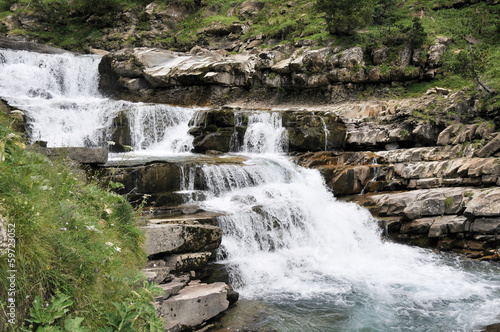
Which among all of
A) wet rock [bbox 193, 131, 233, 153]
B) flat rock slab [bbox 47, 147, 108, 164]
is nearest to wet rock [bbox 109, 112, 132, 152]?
wet rock [bbox 193, 131, 233, 153]

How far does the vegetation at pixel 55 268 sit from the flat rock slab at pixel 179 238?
108 inches

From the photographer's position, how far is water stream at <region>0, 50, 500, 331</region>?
6.82 metres

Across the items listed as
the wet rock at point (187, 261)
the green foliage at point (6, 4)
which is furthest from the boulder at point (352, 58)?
the green foliage at point (6, 4)

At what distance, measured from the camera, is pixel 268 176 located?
1243 centimetres

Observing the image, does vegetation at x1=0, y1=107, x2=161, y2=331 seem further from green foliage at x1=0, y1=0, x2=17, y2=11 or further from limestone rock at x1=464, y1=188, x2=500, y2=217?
green foliage at x1=0, y1=0, x2=17, y2=11

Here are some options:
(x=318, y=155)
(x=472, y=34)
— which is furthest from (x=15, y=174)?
(x=472, y=34)

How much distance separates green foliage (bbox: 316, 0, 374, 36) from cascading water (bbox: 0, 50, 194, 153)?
10580 millimetres

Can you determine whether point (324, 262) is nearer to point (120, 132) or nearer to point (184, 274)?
point (184, 274)

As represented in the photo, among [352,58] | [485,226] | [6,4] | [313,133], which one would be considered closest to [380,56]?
[352,58]

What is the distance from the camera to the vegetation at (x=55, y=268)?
8.20ft

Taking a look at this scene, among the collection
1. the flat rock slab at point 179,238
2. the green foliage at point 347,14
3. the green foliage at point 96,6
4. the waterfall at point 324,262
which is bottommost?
the waterfall at point 324,262

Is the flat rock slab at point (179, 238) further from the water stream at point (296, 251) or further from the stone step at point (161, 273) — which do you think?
the water stream at point (296, 251)

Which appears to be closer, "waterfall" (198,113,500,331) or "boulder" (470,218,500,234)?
"waterfall" (198,113,500,331)

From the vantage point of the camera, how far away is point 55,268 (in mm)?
2832
